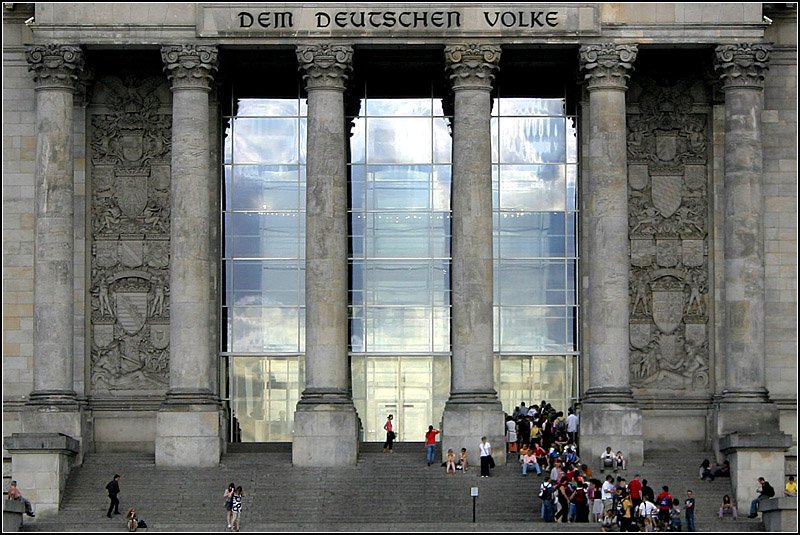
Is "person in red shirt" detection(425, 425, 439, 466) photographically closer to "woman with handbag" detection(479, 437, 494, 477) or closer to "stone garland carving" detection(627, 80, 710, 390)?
"woman with handbag" detection(479, 437, 494, 477)

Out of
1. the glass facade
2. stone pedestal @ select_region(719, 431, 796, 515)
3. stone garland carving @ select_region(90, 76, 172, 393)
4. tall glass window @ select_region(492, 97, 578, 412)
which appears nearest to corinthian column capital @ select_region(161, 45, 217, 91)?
stone garland carving @ select_region(90, 76, 172, 393)

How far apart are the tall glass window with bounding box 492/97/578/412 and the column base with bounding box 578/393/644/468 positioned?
18.1 feet

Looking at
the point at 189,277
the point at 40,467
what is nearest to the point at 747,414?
the point at 189,277

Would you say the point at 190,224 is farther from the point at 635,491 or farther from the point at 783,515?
the point at 783,515

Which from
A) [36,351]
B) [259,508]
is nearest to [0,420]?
[36,351]

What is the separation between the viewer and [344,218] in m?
79.4

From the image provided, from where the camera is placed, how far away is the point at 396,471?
7638 centimetres

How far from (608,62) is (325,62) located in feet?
31.1

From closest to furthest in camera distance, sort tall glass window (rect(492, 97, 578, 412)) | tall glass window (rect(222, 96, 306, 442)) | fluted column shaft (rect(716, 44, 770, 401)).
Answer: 1. fluted column shaft (rect(716, 44, 770, 401))
2. tall glass window (rect(222, 96, 306, 442))
3. tall glass window (rect(492, 97, 578, 412))

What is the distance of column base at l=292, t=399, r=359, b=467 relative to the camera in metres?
77.4

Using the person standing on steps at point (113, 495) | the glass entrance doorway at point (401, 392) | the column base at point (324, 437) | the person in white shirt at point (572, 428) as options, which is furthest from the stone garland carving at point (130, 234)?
the person in white shirt at point (572, 428)

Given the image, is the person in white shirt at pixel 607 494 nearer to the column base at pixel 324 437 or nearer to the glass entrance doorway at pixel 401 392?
the column base at pixel 324 437

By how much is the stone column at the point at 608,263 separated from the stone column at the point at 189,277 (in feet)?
41.1

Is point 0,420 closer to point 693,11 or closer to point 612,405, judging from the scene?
point 612,405
